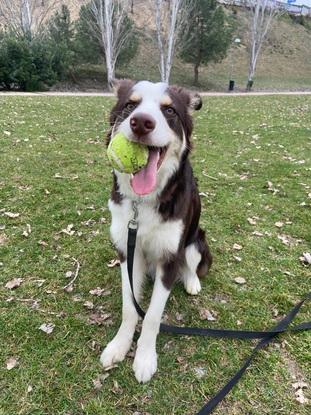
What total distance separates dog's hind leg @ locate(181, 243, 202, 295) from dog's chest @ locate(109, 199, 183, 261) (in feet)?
1.95

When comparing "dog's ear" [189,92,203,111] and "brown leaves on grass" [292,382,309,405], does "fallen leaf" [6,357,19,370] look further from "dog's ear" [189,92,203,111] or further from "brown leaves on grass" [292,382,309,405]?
"dog's ear" [189,92,203,111]

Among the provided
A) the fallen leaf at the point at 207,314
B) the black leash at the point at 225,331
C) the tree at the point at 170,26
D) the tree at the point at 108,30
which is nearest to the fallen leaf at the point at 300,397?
the black leash at the point at 225,331

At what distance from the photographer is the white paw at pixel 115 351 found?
2.72 meters

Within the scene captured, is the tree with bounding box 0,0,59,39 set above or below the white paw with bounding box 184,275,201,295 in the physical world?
above

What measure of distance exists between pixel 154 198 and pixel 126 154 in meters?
0.48

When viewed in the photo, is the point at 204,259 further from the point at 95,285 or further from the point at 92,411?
the point at 92,411

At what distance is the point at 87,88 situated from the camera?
2611cm

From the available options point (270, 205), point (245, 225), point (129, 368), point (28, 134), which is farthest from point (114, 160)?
point (28, 134)

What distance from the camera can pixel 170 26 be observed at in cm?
2556

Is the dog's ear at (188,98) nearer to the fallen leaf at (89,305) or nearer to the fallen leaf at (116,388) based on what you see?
the fallen leaf at (89,305)

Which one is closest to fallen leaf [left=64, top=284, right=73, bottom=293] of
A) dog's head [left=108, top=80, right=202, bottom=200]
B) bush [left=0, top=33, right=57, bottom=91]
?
dog's head [left=108, top=80, right=202, bottom=200]

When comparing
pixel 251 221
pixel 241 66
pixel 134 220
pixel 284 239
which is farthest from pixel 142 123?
pixel 241 66

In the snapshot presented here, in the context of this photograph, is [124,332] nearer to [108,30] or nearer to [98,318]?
[98,318]

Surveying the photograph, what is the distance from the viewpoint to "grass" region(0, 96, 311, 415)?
2.52 metres
